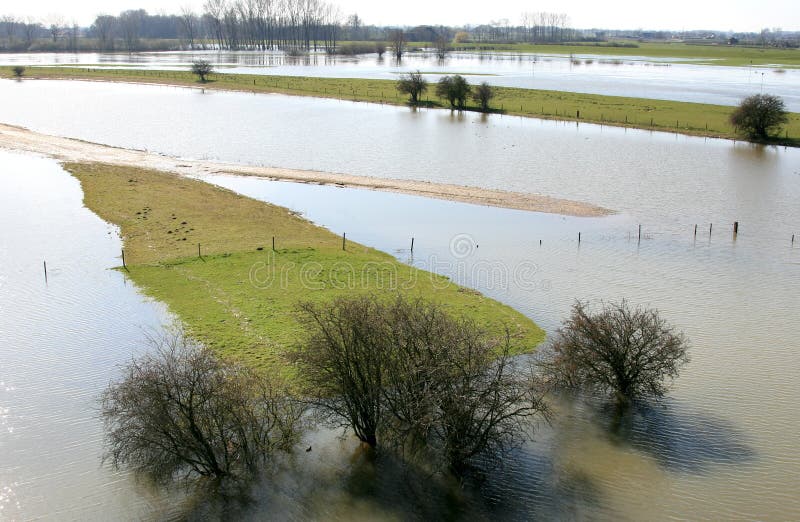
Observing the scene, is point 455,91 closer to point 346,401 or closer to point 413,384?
point 346,401

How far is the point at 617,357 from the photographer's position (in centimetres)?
2422

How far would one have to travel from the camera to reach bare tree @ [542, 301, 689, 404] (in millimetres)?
23953

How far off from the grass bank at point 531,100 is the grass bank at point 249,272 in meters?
55.7

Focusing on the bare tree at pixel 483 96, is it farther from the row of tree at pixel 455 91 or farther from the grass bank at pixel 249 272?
the grass bank at pixel 249 272

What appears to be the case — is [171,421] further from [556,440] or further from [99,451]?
[556,440]

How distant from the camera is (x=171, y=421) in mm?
19016

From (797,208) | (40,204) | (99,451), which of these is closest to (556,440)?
(99,451)

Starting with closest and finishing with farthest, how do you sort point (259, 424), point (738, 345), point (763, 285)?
point (259, 424) → point (738, 345) → point (763, 285)

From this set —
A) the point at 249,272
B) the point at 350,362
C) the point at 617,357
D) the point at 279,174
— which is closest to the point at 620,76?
the point at 279,174

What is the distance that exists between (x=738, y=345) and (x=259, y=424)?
1934 centimetres

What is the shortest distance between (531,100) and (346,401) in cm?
9101

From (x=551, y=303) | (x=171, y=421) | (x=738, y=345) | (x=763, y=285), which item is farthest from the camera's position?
(x=763, y=285)

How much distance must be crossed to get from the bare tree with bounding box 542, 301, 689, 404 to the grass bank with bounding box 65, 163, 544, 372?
3.11 meters

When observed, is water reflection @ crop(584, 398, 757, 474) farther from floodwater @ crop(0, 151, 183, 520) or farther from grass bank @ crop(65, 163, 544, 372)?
floodwater @ crop(0, 151, 183, 520)
